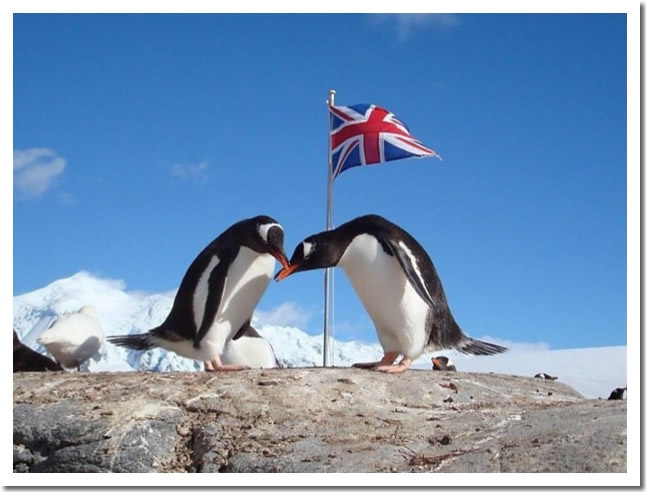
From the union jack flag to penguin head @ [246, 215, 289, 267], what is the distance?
4593 millimetres

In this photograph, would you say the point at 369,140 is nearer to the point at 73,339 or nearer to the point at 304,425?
the point at 73,339

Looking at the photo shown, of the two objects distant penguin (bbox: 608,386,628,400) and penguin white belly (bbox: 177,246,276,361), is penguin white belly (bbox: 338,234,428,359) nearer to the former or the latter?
penguin white belly (bbox: 177,246,276,361)

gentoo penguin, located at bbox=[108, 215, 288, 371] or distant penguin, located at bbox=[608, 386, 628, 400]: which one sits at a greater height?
gentoo penguin, located at bbox=[108, 215, 288, 371]

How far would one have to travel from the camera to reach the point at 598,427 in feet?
20.5

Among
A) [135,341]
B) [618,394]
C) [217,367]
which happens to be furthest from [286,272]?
[618,394]

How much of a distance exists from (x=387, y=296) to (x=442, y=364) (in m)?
2.20

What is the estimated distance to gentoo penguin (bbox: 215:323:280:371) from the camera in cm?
1005

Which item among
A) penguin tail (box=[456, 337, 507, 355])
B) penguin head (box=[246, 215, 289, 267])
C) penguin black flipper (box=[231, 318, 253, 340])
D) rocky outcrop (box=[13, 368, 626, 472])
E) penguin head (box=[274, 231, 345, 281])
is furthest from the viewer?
penguin black flipper (box=[231, 318, 253, 340])

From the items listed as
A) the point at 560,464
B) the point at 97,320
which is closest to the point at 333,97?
the point at 97,320

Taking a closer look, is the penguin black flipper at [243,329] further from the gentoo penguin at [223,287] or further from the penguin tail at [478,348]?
the penguin tail at [478,348]

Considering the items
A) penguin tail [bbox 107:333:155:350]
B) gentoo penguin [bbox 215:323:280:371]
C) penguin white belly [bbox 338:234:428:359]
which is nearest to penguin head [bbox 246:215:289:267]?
penguin white belly [bbox 338:234:428:359]

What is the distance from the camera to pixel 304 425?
696cm

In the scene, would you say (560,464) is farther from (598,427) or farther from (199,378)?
(199,378)

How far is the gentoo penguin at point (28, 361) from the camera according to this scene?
10.3 metres
